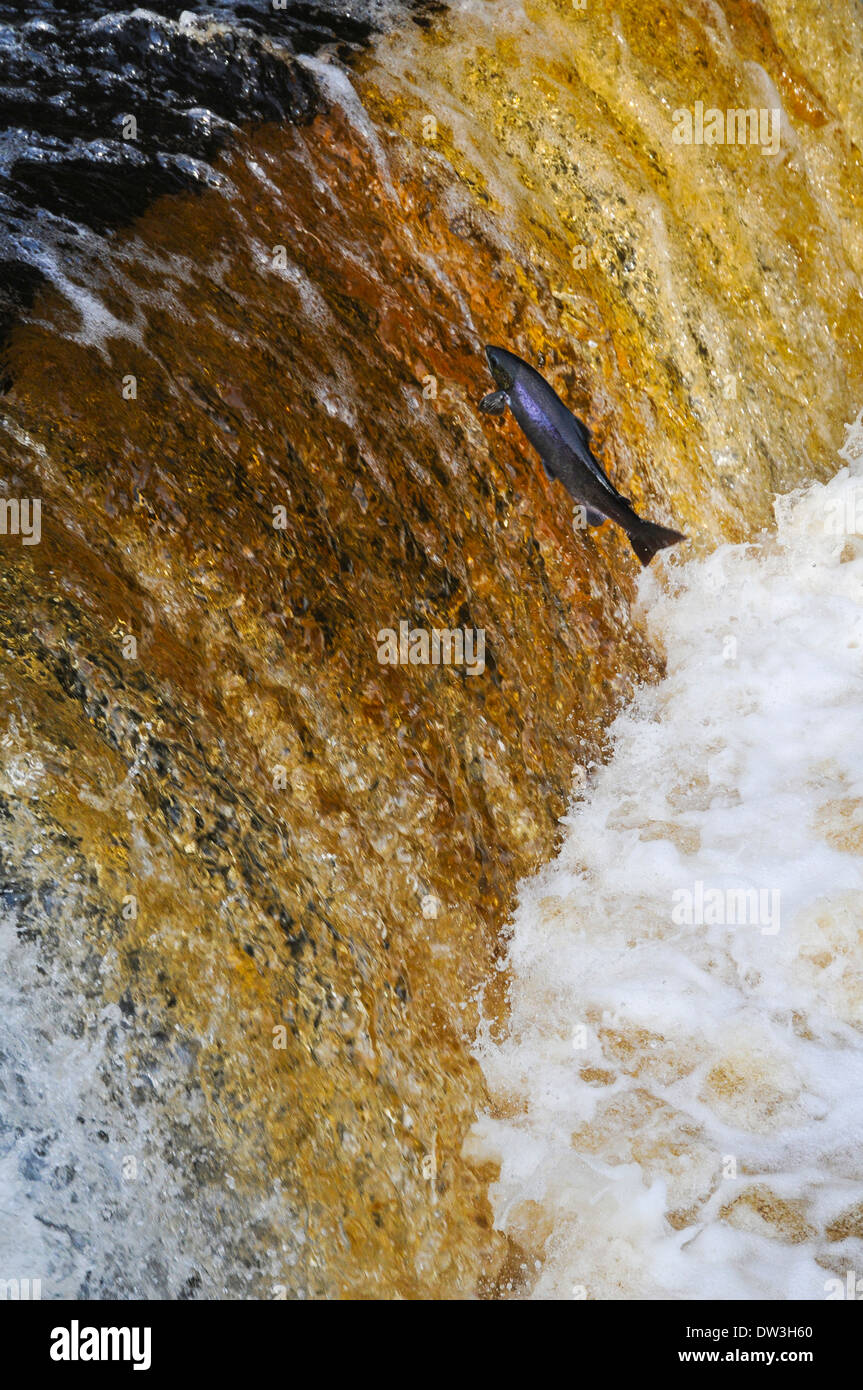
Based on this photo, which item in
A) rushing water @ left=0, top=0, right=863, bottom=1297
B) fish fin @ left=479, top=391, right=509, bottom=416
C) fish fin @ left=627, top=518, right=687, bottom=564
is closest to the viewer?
rushing water @ left=0, top=0, right=863, bottom=1297

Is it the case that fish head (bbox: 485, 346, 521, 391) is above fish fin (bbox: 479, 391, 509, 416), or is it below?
above

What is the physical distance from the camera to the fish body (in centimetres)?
349

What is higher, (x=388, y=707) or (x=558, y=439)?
(x=558, y=439)

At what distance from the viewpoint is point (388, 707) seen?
3.44m

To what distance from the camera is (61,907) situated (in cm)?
263

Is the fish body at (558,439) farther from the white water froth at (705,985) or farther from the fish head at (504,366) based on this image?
the white water froth at (705,985)

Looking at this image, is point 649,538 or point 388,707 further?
point 649,538

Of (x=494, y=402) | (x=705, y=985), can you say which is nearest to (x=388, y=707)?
(x=494, y=402)

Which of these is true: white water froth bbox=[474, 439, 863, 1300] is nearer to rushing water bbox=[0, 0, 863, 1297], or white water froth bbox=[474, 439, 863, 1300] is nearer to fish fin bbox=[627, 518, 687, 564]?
rushing water bbox=[0, 0, 863, 1297]

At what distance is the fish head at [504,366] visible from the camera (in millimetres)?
3477

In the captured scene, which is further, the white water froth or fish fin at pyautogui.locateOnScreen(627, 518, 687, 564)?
fish fin at pyautogui.locateOnScreen(627, 518, 687, 564)

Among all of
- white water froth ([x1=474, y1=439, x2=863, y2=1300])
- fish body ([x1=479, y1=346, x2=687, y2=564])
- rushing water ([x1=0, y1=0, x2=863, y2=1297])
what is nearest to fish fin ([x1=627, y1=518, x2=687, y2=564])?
fish body ([x1=479, y1=346, x2=687, y2=564])

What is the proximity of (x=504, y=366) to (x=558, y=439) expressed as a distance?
271 mm

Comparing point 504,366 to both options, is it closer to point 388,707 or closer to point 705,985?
point 388,707
